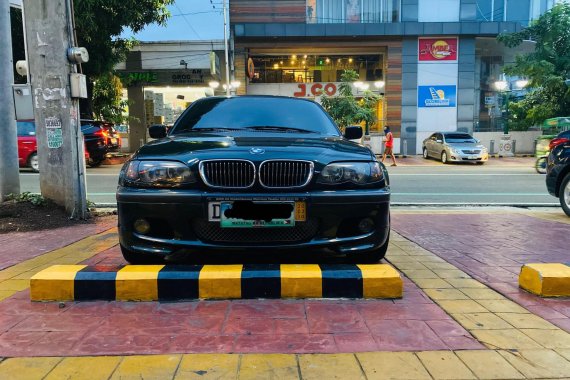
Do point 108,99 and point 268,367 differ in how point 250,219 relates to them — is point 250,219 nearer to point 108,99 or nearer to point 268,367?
point 268,367

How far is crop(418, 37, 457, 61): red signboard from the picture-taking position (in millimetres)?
25375

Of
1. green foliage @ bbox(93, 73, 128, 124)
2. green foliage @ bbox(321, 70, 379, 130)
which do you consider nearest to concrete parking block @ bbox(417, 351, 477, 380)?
green foliage @ bbox(93, 73, 128, 124)

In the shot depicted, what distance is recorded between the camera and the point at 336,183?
3.30 metres

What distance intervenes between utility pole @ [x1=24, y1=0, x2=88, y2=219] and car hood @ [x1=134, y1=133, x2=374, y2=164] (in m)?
2.93

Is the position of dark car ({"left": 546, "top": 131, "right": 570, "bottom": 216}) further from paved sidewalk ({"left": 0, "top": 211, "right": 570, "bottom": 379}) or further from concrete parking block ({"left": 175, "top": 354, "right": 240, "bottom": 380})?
concrete parking block ({"left": 175, "top": 354, "right": 240, "bottom": 380})

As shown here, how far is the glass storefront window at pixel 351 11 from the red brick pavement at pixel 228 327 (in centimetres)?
2513

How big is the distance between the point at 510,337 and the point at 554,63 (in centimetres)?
2490

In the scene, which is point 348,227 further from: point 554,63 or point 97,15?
point 554,63

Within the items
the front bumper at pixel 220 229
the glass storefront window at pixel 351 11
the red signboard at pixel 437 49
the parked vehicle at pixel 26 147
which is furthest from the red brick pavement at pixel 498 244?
the glass storefront window at pixel 351 11

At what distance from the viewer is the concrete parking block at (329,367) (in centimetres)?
218

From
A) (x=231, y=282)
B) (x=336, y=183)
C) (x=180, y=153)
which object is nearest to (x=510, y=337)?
(x=336, y=183)

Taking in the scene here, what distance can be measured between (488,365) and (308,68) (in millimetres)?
27116

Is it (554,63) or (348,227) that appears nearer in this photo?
(348,227)

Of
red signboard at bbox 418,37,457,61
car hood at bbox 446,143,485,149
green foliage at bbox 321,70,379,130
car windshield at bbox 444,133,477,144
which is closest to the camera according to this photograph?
car hood at bbox 446,143,485,149
